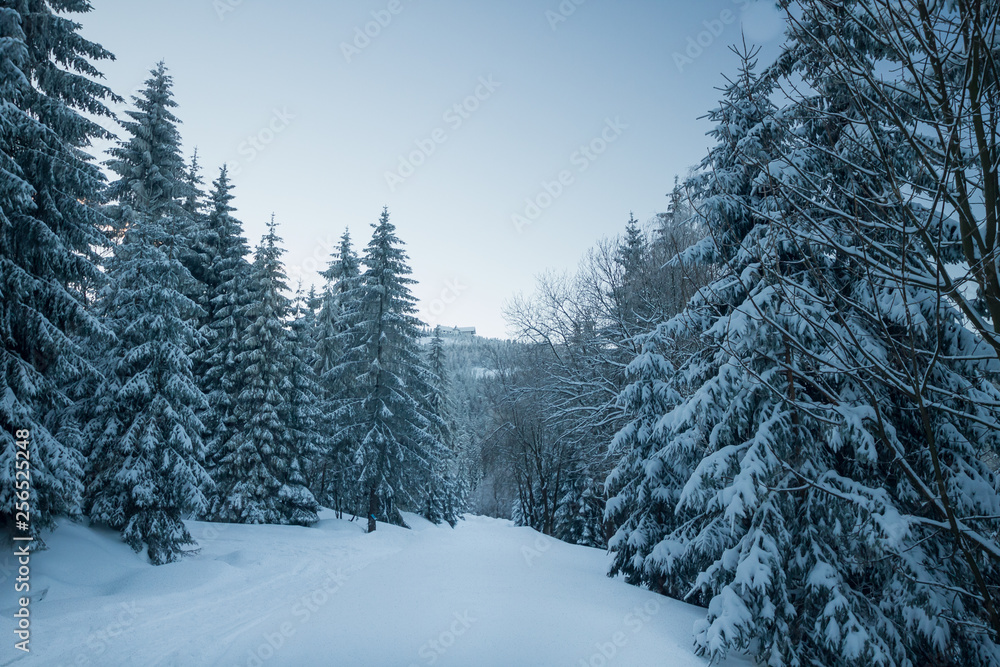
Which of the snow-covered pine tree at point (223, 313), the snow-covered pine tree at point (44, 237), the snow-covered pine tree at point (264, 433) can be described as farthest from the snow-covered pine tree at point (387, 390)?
the snow-covered pine tree at point (44, 237)

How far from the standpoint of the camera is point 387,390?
22.9 m

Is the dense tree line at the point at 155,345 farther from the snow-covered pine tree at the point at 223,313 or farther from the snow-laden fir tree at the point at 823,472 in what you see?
the snow-laden fir tree at the point at 823,472

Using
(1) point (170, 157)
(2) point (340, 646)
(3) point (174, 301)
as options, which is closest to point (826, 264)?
(2) point (340, 646)

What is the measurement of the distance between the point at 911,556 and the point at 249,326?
806 inches

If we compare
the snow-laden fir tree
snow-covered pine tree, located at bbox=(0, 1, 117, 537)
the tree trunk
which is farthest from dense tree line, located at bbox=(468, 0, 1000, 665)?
the tree trunk

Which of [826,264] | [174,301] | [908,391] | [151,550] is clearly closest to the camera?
[908,391]

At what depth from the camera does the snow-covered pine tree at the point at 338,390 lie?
22234mm

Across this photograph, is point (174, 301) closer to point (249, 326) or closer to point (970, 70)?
point (249, 326)

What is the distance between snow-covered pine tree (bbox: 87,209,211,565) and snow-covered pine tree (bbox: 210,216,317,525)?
244 inches

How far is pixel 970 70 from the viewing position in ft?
8.10

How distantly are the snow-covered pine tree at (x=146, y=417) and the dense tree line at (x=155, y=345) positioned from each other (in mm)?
42

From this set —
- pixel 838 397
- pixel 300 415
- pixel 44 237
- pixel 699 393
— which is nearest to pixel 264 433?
pixel 300 415

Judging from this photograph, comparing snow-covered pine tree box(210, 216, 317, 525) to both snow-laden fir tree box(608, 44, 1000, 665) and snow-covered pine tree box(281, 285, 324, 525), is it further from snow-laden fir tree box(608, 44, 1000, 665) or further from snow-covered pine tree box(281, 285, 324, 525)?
snow-laden fir tree box(608, 44, 1000, 665)

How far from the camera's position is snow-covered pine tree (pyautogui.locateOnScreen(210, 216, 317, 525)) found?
18.1m
